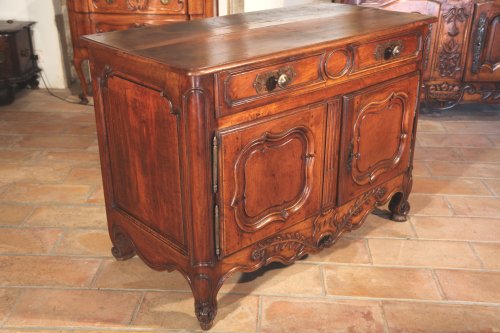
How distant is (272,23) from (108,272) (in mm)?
1189

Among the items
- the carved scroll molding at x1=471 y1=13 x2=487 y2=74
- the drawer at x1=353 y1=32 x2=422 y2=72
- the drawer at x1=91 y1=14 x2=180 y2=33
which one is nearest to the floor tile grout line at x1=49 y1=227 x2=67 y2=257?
the drawer at x1=353 y1=32 x2=422 y2=72

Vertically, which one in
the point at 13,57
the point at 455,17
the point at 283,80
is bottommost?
the point at 13,57

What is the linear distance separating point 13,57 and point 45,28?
0.44 meters

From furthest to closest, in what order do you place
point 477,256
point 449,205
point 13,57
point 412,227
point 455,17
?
point 13,57 < point 455,17 < point 449,205 < point 412,227 < point 477,256

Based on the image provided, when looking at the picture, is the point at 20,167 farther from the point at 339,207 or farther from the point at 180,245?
the point at 339,207

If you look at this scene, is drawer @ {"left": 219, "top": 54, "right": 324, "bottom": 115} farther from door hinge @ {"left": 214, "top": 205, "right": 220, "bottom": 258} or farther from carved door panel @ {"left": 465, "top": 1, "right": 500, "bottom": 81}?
carved door panel @ {"left": 465, "top": 1, "right": 500, "bottom": 81}

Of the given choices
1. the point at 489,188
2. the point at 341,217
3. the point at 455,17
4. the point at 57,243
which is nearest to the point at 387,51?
the point at 341,217

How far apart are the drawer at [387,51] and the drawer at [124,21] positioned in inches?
77.6

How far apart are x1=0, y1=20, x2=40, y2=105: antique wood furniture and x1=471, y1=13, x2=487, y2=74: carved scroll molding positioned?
3220 millimetres

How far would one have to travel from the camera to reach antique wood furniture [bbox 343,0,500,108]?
3.76 meters

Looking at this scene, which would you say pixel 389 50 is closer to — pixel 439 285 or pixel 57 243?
pixel 439 285

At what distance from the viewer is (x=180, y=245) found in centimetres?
198

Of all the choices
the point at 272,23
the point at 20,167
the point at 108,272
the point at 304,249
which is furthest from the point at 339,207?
the point at 20,167

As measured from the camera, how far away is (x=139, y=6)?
12.8 ft
